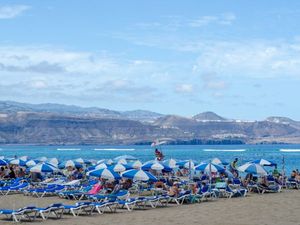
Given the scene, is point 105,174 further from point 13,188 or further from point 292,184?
point 292,184

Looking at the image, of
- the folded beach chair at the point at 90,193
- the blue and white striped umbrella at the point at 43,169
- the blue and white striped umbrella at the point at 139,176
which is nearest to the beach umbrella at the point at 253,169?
the blue and white striped umbrella at the point at 139,176

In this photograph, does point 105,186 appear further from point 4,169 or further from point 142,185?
point 4,169

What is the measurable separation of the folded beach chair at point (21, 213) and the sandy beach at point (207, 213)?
0.79 feet

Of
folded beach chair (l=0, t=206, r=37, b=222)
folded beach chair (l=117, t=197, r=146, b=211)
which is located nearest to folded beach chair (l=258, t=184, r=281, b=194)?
folded beach chair (l=117, t=197, r=146, b=211)

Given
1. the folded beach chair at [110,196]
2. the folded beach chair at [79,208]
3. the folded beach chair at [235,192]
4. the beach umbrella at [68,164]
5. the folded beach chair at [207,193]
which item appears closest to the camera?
the folded beach chair at [79,208]

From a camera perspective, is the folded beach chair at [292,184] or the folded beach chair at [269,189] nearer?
the folded beach chair at [269,189]

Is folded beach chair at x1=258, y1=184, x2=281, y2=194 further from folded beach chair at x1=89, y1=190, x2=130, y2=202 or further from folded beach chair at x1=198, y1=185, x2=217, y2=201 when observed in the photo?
folded beach chair at x1=89, y1=190, x2=130, y2=202

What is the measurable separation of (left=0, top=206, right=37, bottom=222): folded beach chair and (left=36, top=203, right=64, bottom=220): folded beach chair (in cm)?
19

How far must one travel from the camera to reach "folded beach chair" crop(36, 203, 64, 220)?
1745 centimetres

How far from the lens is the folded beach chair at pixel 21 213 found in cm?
1702

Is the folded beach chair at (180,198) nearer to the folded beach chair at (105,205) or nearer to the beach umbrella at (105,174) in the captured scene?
the folded beach chair at (105,205)

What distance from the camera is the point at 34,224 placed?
1652 cm

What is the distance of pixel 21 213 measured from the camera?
673 inches

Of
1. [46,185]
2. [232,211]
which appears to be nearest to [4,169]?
[46,185]
